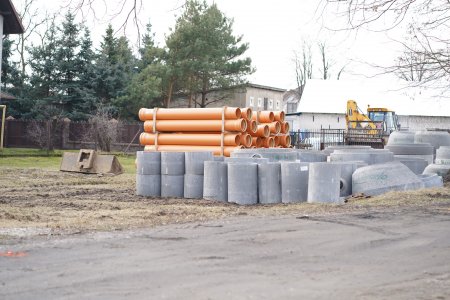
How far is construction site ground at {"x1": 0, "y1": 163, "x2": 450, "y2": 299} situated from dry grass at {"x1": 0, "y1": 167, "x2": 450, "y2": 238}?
1.3 inches

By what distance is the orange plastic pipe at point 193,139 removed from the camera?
21166 millimetres

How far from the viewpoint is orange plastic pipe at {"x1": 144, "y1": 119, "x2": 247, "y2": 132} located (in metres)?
21.2

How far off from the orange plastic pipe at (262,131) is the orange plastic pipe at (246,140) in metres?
0.49

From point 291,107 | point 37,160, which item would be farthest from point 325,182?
point 291,107

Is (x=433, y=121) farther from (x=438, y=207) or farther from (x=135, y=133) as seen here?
(x=438, y=207)

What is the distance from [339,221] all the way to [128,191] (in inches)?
347

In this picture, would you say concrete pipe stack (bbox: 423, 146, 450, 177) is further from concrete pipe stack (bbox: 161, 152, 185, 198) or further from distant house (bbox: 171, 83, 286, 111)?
distant house (bbox: 171, 83, 286, 111)

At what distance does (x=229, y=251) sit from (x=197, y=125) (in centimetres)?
1389

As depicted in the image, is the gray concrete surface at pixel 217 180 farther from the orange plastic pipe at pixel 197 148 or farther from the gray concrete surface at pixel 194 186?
the orange plastic pipe at pixel 197 148

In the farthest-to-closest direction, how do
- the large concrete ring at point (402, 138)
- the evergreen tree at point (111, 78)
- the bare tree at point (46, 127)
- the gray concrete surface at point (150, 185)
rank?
the evergreen tree at point (111, 78), the bare tree at point (46, 127), the large concrete ring at point (402, 138), the gray concrete surface at point (150, 185)

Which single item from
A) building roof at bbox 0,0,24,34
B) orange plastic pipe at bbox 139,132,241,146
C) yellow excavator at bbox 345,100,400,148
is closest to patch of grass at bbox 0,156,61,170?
building roof at bbox 0,0,24,34

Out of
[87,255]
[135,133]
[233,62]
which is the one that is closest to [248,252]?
[87,255]

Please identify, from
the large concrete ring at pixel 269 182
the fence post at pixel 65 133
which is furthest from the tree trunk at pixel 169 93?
the large concrete ring at pixel 269 182

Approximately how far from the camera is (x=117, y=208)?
13836 millimetres
